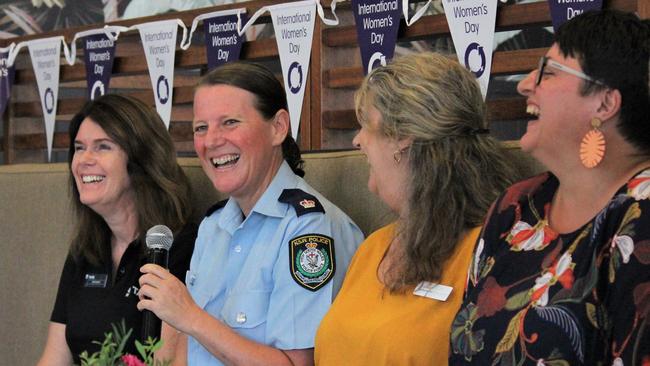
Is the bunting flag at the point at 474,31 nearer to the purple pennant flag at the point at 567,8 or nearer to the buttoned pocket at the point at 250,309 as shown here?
the purple pennant flag at the point at 567,8

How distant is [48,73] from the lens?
460cm

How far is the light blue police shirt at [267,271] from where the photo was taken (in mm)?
2650

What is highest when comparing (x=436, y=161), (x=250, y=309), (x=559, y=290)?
(x=436, y=161)

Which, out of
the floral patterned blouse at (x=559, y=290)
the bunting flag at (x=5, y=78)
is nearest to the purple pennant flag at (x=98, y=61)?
the bunting flag at (x=5, y=78)

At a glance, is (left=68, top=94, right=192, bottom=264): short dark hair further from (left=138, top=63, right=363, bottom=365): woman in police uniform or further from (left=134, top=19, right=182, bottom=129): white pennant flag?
(left=134, top=19, right=182, bottom=129): white pennant flag

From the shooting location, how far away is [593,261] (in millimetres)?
1820

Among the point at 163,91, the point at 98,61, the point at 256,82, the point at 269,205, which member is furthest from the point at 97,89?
the point at 269,205

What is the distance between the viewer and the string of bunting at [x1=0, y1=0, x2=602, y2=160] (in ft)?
10.0

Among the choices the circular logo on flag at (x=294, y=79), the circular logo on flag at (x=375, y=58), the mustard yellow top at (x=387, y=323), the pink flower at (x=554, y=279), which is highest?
the circular logo on flag at (x=375, y=58)

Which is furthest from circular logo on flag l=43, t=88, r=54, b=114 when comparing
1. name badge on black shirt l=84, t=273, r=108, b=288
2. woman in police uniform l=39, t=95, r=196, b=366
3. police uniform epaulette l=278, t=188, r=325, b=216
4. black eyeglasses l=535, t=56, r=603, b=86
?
black eyeglasses l=535, t=56, r=603, b=86

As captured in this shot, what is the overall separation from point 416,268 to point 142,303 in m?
0.64

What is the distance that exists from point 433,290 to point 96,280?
1443mm

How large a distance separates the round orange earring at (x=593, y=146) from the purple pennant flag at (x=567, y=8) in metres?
0.93

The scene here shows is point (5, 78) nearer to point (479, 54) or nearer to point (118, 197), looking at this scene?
point (118, 197)
